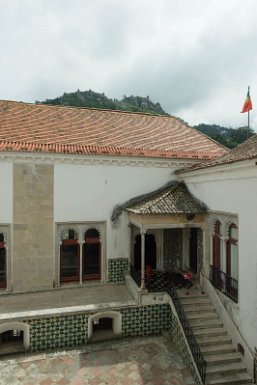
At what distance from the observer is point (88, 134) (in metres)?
14.0

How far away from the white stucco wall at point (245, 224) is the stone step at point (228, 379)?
0.83 meters

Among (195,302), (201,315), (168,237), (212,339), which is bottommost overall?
(212,339)

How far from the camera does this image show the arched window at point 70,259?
12359 mm

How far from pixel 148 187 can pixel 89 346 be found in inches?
276

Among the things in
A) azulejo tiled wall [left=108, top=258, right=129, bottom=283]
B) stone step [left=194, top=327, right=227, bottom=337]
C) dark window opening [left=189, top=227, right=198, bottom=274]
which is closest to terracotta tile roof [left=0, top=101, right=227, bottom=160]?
dark window opening [left=189, top=227, right=198, bottom=274]

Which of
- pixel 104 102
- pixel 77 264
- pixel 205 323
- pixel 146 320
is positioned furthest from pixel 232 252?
pixel 104 102

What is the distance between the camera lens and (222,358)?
8.58m

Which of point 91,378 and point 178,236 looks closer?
point 91,378

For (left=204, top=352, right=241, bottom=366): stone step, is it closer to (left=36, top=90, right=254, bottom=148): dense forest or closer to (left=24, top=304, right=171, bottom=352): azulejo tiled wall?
(left=24, top=304, right=171, bottom=352): azulejo tiled wall

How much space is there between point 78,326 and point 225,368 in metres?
4.94

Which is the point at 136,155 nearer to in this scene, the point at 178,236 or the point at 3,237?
the point at 178,236

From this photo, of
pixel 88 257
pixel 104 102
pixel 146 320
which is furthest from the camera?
pixel 104 102

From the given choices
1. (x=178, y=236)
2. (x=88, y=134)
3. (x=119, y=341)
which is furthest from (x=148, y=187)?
(x=119, y=341)

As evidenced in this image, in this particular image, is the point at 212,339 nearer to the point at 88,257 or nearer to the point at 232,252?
the point at 232,252
